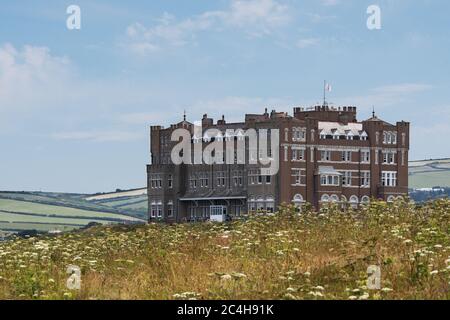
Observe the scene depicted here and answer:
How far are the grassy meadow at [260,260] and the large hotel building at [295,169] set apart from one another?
98588mm

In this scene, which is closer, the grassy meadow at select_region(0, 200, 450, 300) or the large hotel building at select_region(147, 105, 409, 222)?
the grassy meadow at select_region(0, 200, 450, 300)

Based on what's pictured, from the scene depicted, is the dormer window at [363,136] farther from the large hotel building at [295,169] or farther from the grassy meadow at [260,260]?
the grassy meadow at [260,260]

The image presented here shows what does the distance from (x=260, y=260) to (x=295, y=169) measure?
4231 inches

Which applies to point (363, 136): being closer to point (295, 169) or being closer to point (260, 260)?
point (295, 169)

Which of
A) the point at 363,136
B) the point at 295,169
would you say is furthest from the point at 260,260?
the point at 363,136

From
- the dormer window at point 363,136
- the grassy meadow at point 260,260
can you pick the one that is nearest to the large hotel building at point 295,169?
the dormer window at point 363,136

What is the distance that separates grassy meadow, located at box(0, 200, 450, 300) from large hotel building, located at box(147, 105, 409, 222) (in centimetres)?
9859

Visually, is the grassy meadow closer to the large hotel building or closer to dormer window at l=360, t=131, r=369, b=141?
the large hotel building

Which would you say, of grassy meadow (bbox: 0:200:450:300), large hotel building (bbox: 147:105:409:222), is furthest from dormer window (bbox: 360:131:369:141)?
grassy meadow (bbox: 0:200:450:300)

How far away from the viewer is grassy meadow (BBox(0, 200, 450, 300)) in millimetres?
18578
